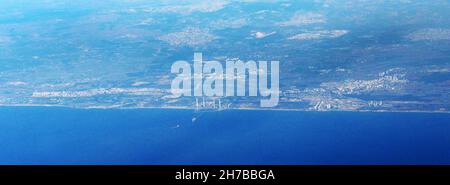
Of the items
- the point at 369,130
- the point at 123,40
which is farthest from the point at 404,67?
the point at 123,40

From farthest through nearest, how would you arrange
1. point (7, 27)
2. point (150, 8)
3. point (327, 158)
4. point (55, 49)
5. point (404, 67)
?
point (150, 8) → point (7, 27) → point (55, 49) → point (404, 67) → point (327, 158)

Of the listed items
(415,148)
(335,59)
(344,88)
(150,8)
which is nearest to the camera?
(415,148)

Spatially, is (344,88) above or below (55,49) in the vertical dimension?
below

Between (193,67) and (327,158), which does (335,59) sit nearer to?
(193,67)

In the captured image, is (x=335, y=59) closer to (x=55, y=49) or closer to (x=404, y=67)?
(x=404, y=67)

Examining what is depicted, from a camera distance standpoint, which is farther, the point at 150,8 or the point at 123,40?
the point at 150,8

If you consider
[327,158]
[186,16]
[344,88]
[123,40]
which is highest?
[186,16]
